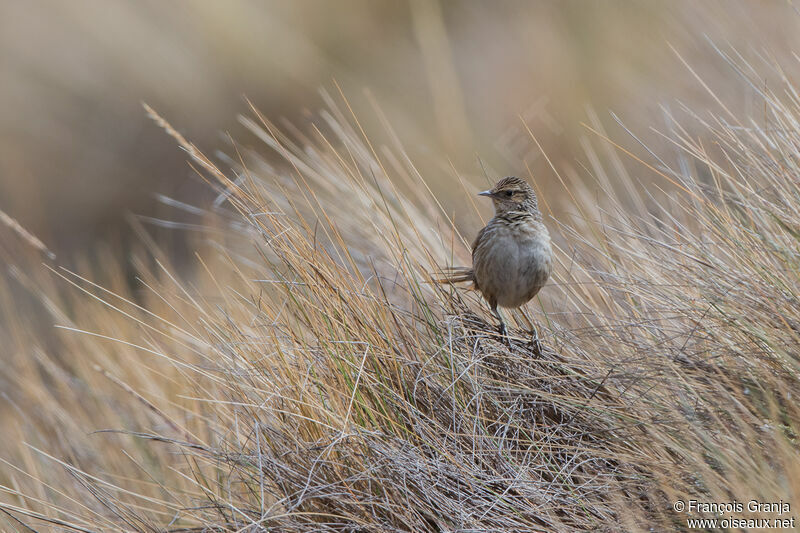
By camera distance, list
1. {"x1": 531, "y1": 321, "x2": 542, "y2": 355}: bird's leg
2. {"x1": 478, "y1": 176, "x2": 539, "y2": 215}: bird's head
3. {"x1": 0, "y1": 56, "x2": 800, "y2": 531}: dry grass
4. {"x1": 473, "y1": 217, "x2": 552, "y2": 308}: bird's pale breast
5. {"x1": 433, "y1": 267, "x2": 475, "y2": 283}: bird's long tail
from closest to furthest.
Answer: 1. {"x1": 0, "y1": 56, "x2": 800, "y2": 531}: dry grass
2. {"x1": 531, "y1": 321, "x2": 542, "y2": 355}: bird's leg
3. {"x1": 473, "y1": 217, "x2": 552, "y2": 308}: bird's pale breast
4. {"x1": 433, "y1": 267, "x2": 475, "y2": 283}: bird's long tail
5. {"x1": 478, "y1": 176, "x2": 539, "y2": 215}: bird's head

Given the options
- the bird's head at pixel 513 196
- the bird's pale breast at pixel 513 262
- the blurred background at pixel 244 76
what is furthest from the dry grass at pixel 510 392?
the blurred background at pixel 244 76

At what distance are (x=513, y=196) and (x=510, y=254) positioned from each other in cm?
37

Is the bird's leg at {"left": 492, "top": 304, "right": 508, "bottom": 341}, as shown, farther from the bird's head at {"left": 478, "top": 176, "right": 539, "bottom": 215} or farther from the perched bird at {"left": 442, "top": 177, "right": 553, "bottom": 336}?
the bird's head at {"left": 478, "top": 176, "right": 539, "bottom": 215}

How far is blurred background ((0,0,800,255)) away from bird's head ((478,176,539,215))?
345cm

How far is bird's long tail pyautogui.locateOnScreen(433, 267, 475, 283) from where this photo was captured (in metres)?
3.51

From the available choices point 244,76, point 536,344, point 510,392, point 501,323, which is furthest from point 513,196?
point 244,76

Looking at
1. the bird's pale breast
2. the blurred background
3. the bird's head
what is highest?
the blurred background

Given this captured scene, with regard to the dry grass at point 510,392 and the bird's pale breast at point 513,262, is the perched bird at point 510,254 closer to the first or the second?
the bird's pale breast at point 513,262

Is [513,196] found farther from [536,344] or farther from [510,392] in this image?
[510,392]

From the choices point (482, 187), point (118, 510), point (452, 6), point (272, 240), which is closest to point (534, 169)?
point (482, 187)

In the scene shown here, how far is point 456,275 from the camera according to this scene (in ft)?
12.1

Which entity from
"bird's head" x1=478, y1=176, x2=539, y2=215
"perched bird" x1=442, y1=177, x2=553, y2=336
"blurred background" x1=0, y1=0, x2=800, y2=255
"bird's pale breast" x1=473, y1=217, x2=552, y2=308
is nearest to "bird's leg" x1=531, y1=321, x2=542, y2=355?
"perched bird" x1=442, y1=177, x2=553, y2=336

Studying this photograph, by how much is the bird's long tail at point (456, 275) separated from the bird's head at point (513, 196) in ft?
0.92

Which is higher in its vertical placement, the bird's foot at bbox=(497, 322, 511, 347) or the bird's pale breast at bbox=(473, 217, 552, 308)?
the bird's pale breast at bbox=(473, 217, 552, 308)
